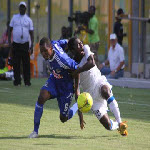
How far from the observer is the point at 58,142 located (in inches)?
397

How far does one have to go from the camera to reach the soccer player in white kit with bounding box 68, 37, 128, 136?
1071 centimetres

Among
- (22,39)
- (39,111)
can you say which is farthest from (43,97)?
(22,39)

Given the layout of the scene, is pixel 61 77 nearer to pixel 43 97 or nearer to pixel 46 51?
pixel 43 97

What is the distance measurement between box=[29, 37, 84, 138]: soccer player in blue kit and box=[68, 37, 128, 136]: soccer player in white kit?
0.53ft

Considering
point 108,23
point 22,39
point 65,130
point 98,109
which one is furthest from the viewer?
point 108,23

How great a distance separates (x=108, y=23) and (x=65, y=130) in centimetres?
1359

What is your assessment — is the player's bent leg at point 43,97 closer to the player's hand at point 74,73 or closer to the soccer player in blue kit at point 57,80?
the soccer player in blue kit at point 57,80

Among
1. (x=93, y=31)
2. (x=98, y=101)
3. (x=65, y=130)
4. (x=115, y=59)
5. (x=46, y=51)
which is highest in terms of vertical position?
(x=46, y=51)

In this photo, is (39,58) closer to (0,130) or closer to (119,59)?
(119,59)

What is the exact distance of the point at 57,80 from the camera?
1094cm

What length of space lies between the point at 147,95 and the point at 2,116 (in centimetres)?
596

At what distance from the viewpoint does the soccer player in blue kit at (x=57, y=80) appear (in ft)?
34.7

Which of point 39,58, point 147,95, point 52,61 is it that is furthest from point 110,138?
point 39,58

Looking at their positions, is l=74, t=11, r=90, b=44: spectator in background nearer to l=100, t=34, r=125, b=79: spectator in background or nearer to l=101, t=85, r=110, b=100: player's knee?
l=100, t=34, r=125, b=79: spectator in background
